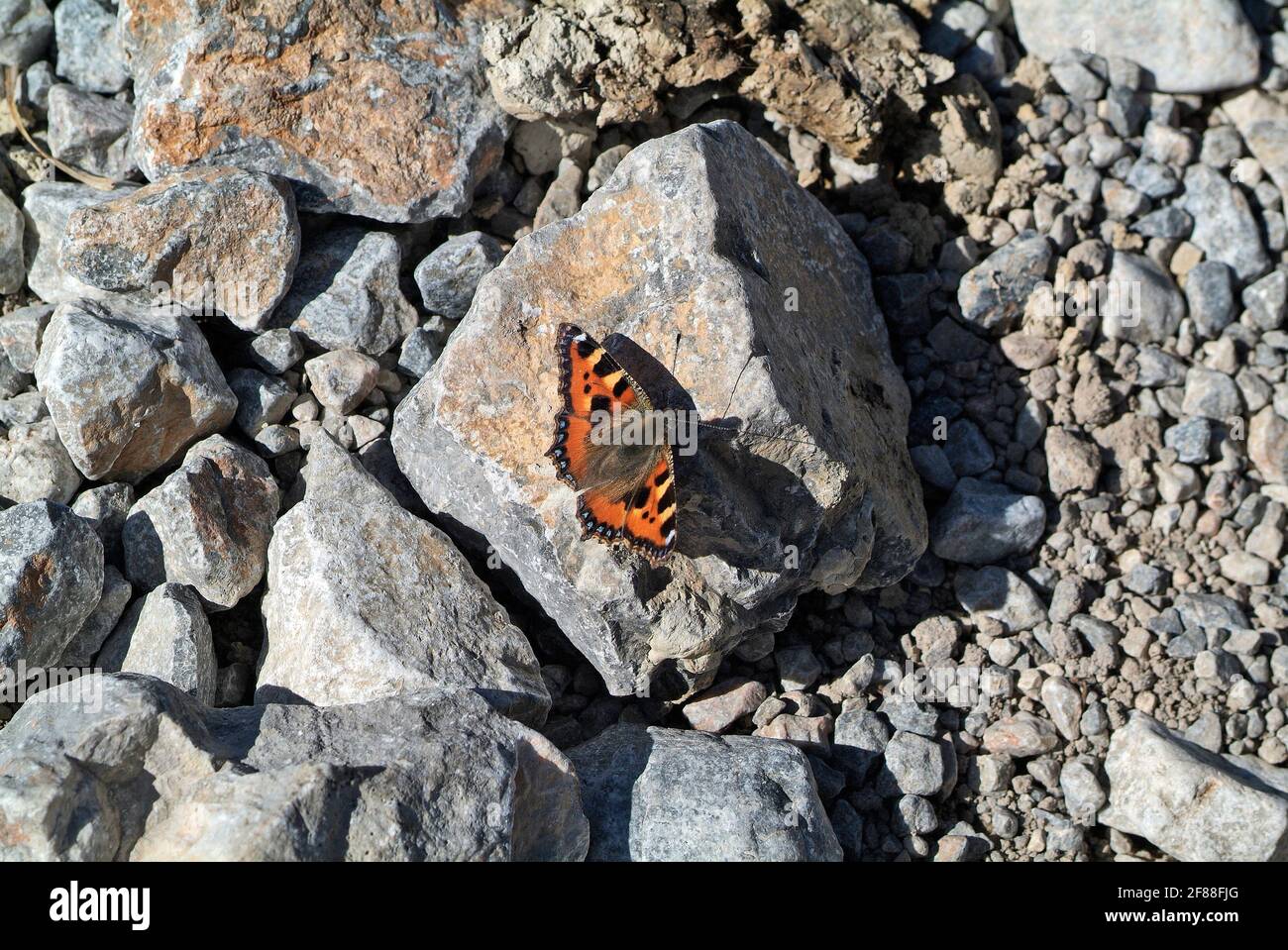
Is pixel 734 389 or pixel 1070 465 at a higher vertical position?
pixel 734 389

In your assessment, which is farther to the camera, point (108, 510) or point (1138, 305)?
point (1138, 305)

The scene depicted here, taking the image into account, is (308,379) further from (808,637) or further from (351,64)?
(808,637)

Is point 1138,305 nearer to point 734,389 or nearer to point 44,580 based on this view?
point 734,389

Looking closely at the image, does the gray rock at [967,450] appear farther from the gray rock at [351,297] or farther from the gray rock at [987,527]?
the gray rock at [351,297]

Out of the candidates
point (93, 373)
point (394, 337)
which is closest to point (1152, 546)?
point (394, 337)

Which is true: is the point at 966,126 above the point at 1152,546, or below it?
above

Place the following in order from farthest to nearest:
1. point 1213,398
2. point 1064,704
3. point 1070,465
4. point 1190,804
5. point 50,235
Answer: point 1213,398 → point 1070,465 → point 50,235 → point 1064,704 → point 1190,804

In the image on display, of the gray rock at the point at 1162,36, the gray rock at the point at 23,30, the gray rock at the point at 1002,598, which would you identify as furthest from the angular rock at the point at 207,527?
the gray rock at the point at 1162,36

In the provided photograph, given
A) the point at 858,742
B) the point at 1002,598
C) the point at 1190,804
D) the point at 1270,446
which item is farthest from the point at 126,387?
the point at 1270,446
